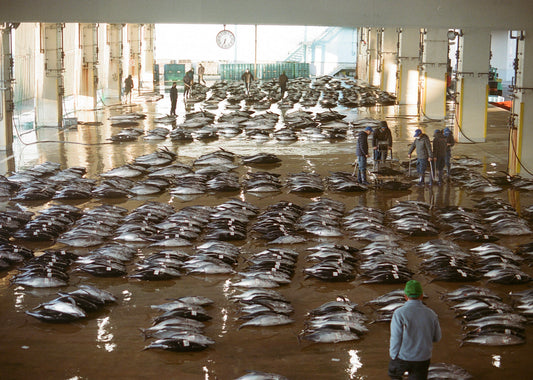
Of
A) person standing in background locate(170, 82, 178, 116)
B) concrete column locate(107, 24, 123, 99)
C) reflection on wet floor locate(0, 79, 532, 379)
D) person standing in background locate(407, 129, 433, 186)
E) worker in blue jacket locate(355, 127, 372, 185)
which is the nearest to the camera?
reflection on wet floor locate(0, 79, 532, 379)

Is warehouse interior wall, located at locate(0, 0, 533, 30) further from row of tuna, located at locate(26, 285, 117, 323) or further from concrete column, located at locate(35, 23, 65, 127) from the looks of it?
row of tuna, located at locate(26, 285, 117, 323)

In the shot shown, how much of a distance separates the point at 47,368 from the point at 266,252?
483 cm

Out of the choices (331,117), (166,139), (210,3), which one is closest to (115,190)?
(210,3)

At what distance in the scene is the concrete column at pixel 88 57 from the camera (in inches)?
1411

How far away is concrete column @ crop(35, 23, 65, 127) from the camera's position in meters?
30.0

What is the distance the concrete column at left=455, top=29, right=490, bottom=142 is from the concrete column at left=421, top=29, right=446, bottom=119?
15.7 ft

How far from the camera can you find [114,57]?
43.8m

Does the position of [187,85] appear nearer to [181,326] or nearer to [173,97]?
[173,97]

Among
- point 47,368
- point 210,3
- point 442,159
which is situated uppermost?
point 210,3

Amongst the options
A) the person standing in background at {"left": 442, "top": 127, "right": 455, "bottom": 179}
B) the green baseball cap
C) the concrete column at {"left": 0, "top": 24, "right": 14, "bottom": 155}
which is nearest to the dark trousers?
the green baseball cap

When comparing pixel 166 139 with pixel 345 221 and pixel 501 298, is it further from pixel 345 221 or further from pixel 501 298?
pixel 501 298

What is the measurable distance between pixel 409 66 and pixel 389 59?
860 centimetres

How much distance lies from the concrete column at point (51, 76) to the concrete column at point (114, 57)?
12.6 m

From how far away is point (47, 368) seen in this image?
927 centimetres
